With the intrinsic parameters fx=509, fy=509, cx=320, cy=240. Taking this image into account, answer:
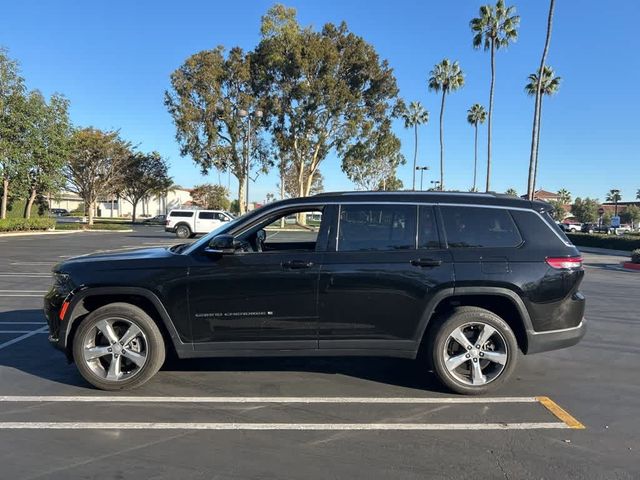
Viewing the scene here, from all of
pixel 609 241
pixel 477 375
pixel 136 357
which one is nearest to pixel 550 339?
pixel 477 375

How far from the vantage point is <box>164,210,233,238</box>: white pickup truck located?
32656 mm

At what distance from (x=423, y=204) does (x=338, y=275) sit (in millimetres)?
1083

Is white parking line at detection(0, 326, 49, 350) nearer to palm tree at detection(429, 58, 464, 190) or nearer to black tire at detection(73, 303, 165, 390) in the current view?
black tire at detection(73, 303, 165, 390)

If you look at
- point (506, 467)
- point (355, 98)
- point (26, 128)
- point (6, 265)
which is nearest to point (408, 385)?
point (506, 467)

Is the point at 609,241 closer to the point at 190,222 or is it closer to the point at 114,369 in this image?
the point at 190,222

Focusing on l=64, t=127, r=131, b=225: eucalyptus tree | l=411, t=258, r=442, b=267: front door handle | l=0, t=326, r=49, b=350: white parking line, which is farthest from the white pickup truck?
l=411, t=258, r=442, b=267: front door handle

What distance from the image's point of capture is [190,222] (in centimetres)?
3272

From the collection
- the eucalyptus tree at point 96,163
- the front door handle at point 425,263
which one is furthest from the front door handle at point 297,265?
the eucalyptus tree at point 96,163

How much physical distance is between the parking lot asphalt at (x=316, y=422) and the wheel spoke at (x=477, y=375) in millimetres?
187

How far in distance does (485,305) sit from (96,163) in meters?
50.4

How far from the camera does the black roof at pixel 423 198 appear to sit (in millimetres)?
4875

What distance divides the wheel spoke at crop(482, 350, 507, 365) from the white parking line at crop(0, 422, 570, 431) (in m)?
0.71

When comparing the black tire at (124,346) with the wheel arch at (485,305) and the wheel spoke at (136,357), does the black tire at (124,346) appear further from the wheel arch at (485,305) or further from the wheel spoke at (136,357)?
the wheel arch at (485,305)

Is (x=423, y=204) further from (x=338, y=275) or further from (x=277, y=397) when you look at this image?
(x=277, y=397)
